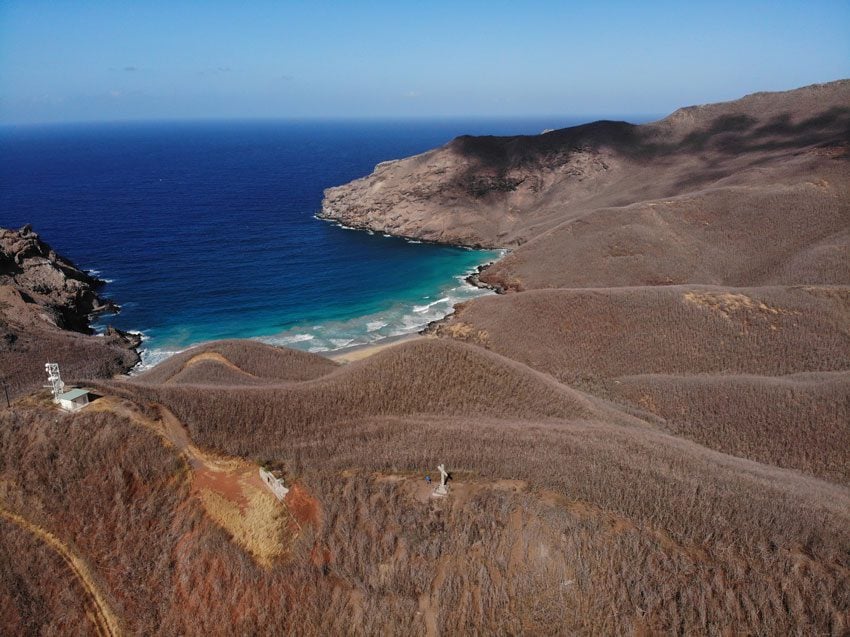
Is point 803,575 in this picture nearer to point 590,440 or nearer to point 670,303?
point 590,440

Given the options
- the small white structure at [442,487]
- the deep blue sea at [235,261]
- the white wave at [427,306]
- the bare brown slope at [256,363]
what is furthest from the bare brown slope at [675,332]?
the small white structure at [442,487]

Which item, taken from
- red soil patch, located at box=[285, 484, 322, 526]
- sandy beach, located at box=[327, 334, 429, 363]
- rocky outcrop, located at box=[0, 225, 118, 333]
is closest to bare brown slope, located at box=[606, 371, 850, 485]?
red soil patch, located at box=[285, 484, 322, 526]

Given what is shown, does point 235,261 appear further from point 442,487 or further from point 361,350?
point 442,487

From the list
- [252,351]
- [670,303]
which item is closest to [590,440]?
[252,351]

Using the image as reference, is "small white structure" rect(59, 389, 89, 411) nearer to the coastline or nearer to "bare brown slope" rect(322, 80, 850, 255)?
the coastline

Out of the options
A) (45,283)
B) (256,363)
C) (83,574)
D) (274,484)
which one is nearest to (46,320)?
(45,283)

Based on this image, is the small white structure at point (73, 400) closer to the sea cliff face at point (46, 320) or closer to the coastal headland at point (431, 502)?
the coastal headland at point (431, 502)
